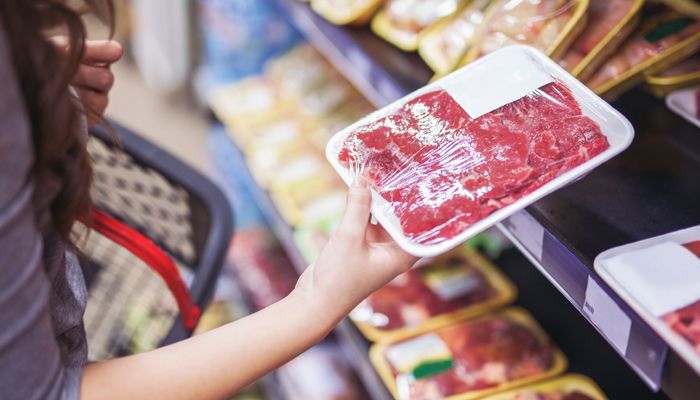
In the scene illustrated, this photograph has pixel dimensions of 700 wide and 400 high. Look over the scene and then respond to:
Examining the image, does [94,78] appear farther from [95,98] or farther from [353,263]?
[353,263]

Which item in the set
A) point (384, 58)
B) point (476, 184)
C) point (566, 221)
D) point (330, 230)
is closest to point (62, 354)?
point (476, 184)

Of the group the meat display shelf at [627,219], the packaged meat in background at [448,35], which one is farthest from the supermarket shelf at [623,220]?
the packaged meat in background at [448,35]

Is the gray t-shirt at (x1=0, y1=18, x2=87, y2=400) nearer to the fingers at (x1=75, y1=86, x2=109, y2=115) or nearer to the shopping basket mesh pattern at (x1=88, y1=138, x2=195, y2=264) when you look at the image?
the fingers at (x1=75, y1=86, x2=109, y2=115)

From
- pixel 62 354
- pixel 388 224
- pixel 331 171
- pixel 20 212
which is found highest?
pixel 20 212

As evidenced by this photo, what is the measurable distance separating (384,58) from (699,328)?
3.02 feet

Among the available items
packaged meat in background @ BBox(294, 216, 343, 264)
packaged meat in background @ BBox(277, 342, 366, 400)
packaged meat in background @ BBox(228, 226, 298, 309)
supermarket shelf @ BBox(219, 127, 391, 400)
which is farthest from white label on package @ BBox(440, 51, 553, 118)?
packaged meat in background @ BBox(228, 226, 298, 309)

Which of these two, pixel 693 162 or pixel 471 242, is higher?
pixel 693 162

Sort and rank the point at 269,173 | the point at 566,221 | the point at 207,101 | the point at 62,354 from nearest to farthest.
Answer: the point at 62,354 → the point at 566,221 → the point at 269,173 → the point at 207,101

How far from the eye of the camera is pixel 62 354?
2.84ft

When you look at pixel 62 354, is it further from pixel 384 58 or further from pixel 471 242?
pixel 471 242

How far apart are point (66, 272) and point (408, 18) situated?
0.97 m

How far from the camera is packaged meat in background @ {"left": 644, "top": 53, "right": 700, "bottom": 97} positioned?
1.20 metres

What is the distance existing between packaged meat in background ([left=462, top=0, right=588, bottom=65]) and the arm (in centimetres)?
48

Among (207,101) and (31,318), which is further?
(207,101)
